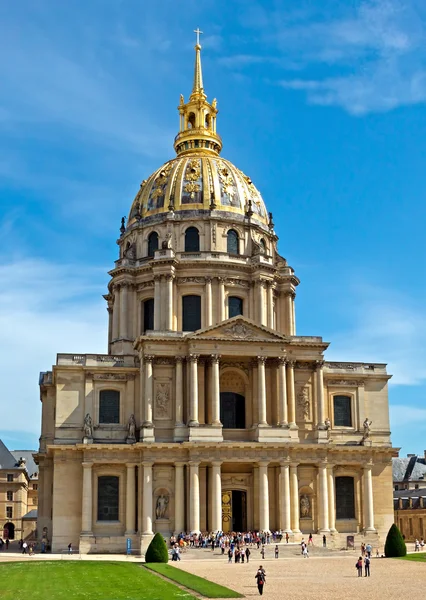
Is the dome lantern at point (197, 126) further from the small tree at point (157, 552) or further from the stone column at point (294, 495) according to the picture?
the small tree at point (157, 552)

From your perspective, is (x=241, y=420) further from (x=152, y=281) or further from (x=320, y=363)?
(x=152, y=281)

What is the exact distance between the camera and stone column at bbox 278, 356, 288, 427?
7238 centimetres

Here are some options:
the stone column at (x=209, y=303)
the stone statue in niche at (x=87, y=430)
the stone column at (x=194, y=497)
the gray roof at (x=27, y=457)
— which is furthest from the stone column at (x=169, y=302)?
the gray roof at (x=27, y=457)

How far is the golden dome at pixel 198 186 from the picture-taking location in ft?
282

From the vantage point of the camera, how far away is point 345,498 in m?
75.5

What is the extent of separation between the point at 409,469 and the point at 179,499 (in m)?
61.6

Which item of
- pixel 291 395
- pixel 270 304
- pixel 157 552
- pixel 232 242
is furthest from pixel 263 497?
pixel 232 242

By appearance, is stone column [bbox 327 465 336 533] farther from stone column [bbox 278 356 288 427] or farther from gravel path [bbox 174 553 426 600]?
gravel path [bbox 174 553 426 600]

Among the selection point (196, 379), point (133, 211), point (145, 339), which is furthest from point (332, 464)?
point (133, 211)

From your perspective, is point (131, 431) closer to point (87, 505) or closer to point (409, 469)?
point (87, 505)

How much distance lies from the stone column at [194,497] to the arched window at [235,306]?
17.9m

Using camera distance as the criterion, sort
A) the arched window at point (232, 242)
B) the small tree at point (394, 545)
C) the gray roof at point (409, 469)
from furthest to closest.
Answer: the gray roof at point (409, 469), the arched window at point (232, 242), the small tree at point (394, 545)

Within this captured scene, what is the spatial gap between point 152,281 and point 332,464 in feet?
76.0

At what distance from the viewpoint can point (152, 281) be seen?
83250 mm
